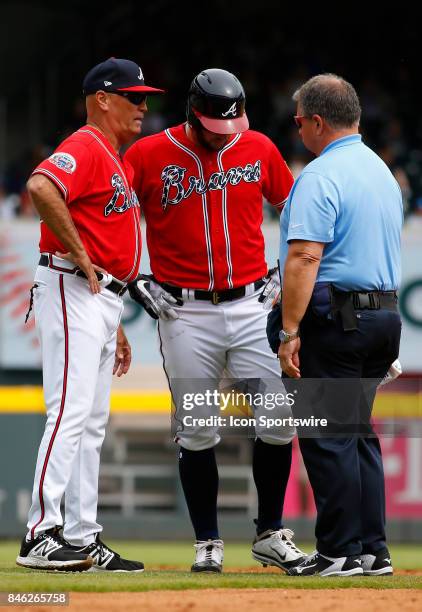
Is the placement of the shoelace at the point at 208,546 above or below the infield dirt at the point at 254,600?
below

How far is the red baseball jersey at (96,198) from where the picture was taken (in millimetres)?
5211

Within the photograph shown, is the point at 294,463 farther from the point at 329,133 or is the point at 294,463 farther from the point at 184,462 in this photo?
the point at 329,133

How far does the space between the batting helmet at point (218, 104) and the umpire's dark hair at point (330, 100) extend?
444 mm

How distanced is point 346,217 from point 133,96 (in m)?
1.13

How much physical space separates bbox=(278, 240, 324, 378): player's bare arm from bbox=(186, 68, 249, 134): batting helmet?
0.81 metres

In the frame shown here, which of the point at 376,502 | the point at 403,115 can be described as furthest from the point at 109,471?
the point at 403,115

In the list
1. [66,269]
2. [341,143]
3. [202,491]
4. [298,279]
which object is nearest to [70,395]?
[66,269]

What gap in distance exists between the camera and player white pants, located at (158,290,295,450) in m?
5.68

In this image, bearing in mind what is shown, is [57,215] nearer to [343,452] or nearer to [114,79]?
[114,79]

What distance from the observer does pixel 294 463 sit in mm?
10453

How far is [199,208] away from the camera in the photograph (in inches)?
226

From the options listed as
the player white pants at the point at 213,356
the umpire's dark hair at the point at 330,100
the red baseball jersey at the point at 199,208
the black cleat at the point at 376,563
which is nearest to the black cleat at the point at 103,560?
the player white pants at the point at 213,356

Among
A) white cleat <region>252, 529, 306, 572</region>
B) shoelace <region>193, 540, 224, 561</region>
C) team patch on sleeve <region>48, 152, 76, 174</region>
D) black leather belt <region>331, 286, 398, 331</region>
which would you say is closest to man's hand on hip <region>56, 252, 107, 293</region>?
team patch on sleeve <region>48, 152, 76, 174</region>

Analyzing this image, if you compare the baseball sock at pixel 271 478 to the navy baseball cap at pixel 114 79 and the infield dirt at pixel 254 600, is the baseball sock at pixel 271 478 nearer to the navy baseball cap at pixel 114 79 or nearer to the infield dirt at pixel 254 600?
the infield dirt at pixel 254 600
